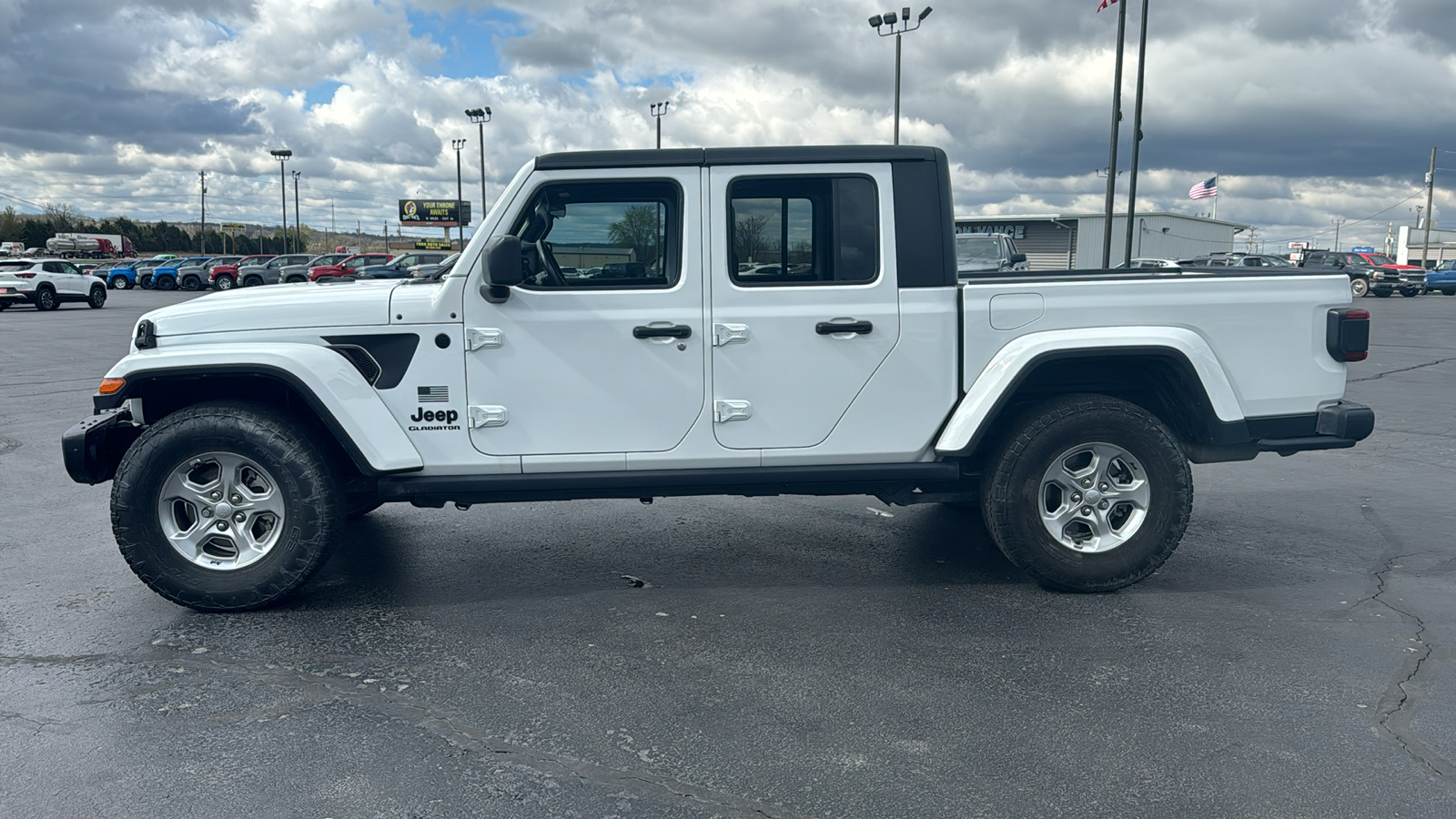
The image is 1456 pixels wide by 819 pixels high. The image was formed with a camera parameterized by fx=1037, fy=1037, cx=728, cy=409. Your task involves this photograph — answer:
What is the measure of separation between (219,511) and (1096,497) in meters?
3.99

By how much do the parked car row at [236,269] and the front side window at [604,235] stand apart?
37.6m

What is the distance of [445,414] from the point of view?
15.1ft

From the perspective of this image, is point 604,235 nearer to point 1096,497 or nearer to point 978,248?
point 1096,497

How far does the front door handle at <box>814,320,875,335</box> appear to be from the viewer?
4.63 meters

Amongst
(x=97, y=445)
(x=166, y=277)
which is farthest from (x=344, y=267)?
(x=97, y=445)

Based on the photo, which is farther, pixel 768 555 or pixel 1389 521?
pixel 1389 521

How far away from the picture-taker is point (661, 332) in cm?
458

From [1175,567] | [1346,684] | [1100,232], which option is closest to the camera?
[1346,684]

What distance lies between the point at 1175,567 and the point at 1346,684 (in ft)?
5.01

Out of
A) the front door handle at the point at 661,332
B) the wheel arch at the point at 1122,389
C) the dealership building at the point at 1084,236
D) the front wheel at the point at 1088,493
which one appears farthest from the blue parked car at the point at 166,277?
the front wheel at the point at 1088,493

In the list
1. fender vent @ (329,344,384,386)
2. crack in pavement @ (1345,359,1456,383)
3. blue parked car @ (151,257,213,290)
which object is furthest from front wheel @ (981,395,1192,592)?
blue parked car @ (151,257,213,290)

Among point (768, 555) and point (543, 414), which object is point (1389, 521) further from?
point (543, 414)

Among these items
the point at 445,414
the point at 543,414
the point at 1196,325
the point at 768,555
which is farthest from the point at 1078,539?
the point at 445,414

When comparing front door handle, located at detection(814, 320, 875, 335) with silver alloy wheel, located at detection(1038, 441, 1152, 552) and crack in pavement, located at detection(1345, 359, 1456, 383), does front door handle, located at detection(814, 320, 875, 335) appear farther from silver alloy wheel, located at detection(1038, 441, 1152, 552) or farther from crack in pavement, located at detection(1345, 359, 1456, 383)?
crack in pavement, located at detection(1345, 359, 1456, 383)
